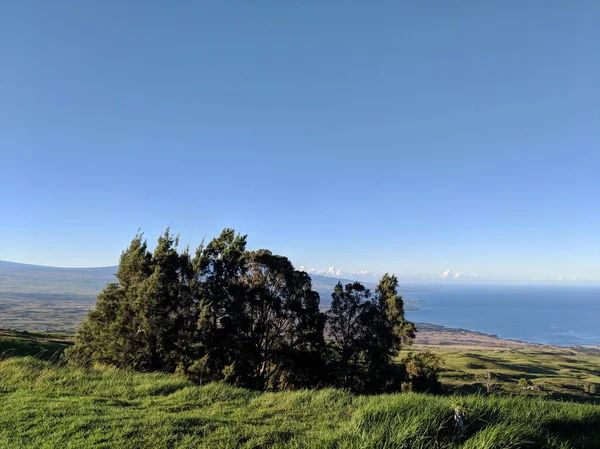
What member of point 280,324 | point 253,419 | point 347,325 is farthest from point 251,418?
point 347,325

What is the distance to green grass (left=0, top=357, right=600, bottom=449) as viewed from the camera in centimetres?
516

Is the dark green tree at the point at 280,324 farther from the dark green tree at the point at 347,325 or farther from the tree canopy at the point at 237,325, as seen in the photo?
the dark green tree at the point at 347,325

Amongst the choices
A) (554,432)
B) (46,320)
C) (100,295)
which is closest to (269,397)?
(554,432)

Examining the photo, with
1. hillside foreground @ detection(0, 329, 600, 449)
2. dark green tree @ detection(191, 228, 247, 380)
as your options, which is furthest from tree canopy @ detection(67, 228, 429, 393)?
hillside foreground @ detection(0, 329, 600, 449)

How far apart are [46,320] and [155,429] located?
206 metres

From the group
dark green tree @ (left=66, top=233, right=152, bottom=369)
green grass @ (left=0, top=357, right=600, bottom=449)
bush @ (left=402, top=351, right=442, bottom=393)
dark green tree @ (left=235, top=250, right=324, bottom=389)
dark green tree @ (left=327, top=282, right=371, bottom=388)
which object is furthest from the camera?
dark green tree @ (left=327, top=282, right=371, bottom=388)

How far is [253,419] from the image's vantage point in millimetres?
6664

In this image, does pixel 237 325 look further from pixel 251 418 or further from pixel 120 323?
pixel 251 418

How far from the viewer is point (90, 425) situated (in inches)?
234

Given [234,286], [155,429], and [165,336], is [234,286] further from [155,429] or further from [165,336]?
[155,429]

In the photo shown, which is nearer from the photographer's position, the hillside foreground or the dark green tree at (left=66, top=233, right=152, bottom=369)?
the hillside foreground

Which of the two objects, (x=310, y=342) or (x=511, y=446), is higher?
(x=511, y=446)

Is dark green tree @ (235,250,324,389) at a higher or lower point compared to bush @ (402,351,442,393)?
higher

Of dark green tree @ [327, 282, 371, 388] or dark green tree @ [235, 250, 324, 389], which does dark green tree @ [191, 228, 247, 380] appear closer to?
dark green tree @ [235, 250, 324, 389]
